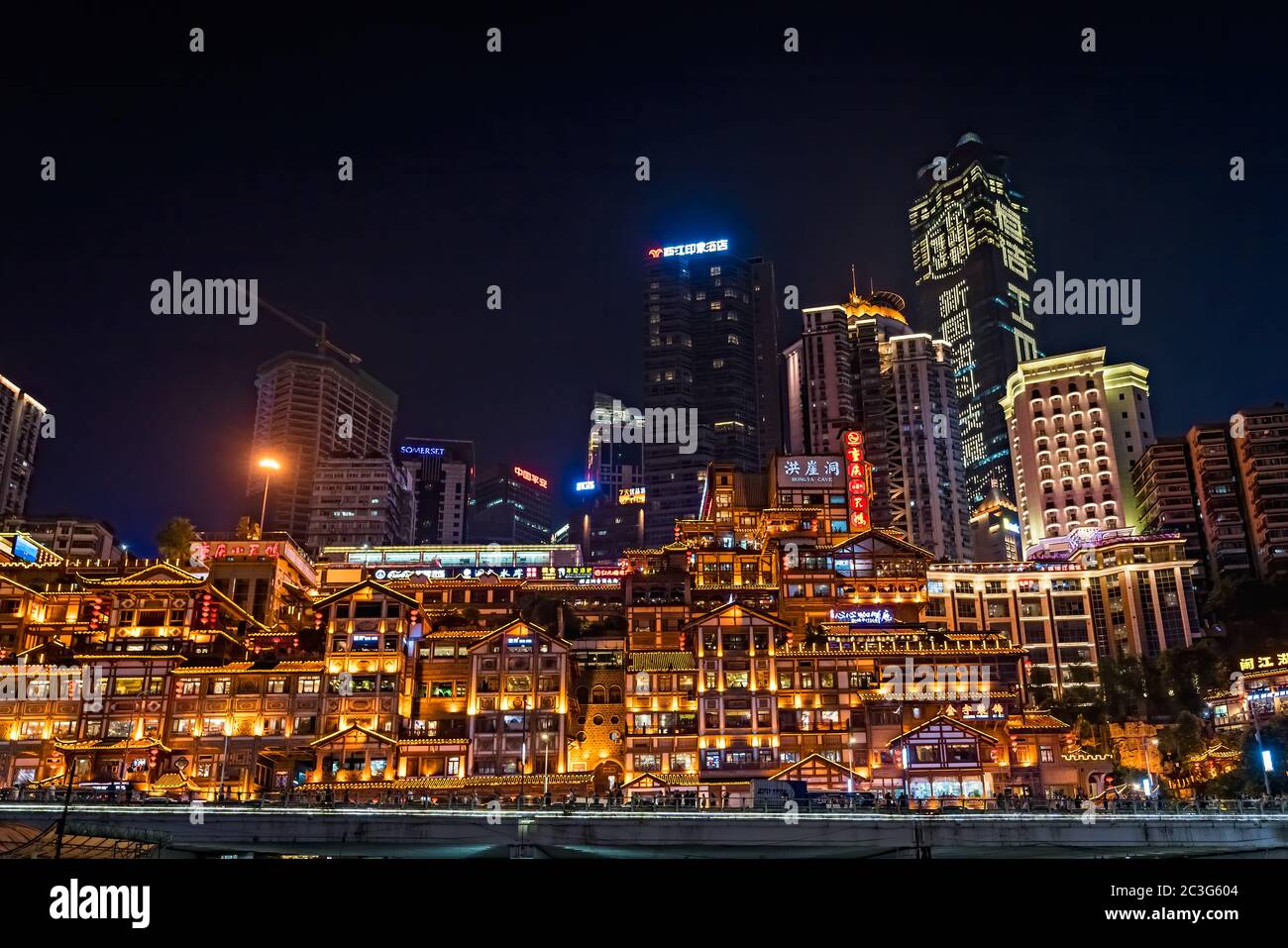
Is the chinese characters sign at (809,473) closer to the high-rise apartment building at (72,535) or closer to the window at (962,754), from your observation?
the window at (962,754)

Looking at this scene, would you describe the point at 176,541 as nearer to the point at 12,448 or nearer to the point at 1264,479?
the point at 12,448

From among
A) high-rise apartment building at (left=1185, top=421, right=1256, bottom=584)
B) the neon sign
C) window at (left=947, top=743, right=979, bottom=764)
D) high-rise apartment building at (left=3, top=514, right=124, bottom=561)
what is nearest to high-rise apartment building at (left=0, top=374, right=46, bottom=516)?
high-rise apartment building at (left=3, top=514, right=124, bottom=561)

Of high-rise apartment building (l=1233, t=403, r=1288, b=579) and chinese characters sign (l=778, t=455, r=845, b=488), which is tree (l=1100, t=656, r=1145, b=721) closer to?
high-rise apartment building (l=1233, t=403, r=1288, b=579)

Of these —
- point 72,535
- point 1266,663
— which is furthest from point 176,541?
point 1266,663

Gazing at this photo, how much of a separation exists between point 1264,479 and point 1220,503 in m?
7.28

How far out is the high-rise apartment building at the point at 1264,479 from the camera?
141500mm

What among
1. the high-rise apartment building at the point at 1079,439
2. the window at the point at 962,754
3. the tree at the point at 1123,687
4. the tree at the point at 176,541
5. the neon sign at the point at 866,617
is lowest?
the window at the point at 962,754

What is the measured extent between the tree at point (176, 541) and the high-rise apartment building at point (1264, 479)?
150389 mm

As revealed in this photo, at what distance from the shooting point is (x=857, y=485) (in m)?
130

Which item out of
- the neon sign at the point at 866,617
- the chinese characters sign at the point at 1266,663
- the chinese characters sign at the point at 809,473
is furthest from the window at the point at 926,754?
the chinese characters sign at the point at 809,473

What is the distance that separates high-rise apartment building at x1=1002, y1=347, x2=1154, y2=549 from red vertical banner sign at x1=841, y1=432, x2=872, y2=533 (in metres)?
68.8

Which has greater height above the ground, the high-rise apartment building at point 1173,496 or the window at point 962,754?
the high-rise apartment building at point 1173,496
